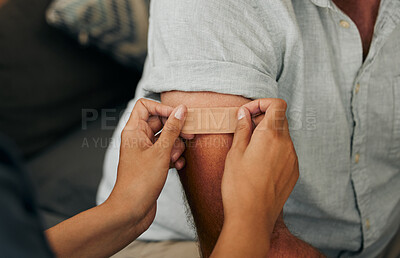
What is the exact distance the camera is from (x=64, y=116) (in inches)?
56.6

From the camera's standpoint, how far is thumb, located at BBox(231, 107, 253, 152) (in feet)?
2.07

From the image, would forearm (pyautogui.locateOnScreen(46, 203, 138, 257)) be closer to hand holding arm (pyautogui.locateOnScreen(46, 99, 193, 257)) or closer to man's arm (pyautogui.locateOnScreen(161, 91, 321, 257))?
hand holding arm (pyautogui.locateOnScreen(46, 99, 193, 257))

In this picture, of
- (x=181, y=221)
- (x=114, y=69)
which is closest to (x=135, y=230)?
(x=181, y=221)

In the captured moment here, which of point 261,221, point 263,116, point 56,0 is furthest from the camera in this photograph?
point 56,0

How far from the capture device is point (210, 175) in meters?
0.67

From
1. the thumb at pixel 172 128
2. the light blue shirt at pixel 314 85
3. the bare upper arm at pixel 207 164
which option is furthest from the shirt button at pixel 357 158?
the thumb at pixel 172 128

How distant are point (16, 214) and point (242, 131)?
46cm

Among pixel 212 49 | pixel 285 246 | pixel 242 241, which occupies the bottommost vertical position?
pixel 285 246

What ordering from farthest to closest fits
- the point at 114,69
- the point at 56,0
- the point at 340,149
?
1. the point at 114,69
2. the point at 56,0
3. the point at 340,149

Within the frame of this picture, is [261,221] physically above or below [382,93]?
below

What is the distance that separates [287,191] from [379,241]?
50 cm

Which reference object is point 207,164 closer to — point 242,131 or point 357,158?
point 242,131

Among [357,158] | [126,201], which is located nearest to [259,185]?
[126,201]

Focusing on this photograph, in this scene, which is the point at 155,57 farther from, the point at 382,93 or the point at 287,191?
the point at 382,93
